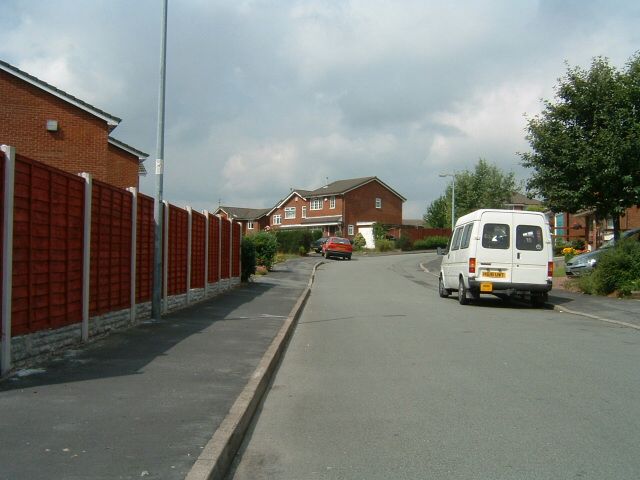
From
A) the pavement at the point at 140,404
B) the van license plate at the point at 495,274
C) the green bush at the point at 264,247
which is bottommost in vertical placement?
the pavement at the point at 140,404

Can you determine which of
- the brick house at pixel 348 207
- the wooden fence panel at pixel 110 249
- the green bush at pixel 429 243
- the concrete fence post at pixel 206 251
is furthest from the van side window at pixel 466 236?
the brick house at pixel 348 207

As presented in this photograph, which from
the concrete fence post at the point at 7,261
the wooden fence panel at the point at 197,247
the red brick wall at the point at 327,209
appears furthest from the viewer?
the red brick wall at the point at 327,209

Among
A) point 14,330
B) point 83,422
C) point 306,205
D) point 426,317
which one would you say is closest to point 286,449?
point 83,422

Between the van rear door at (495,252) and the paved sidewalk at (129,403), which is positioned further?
the van rear door at (495,252)

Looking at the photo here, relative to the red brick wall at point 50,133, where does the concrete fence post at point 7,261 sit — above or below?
below

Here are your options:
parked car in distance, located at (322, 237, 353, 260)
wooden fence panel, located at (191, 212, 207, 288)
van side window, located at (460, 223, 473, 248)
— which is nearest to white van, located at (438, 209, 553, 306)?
van side window, located at (460, 223, 473, 248)

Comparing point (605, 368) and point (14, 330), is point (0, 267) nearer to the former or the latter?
point (14, 330)

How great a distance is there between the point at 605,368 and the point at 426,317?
6.18 m

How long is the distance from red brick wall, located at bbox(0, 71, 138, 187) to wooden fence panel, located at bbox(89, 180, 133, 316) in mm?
12964

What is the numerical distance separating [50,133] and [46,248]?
17390 mm

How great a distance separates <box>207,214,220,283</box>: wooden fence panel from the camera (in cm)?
1775

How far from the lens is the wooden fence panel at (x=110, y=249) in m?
9.26

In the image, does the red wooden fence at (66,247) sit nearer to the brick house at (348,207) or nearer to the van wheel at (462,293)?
the van wheel at (462,293)

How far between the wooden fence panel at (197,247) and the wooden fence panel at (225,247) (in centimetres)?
274
